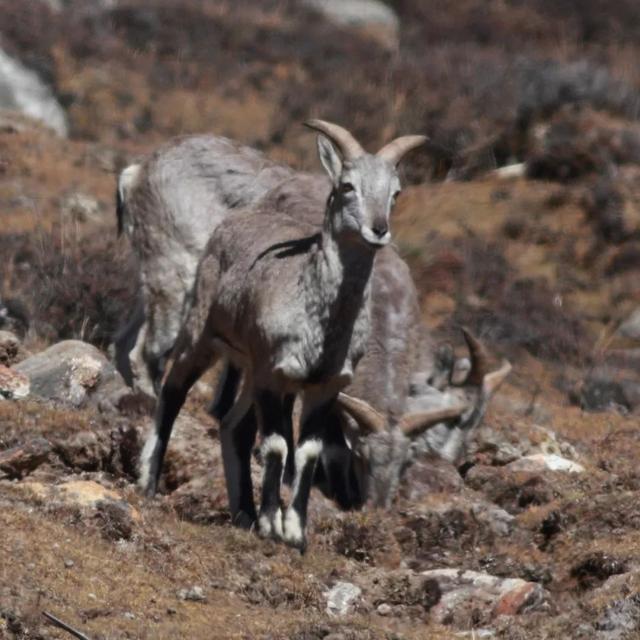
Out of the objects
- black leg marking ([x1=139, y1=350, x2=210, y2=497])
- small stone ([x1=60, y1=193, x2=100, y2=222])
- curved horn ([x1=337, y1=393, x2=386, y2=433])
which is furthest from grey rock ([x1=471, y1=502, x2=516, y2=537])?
small stone ([x1=60, y1=193, x2=100, y2=222])

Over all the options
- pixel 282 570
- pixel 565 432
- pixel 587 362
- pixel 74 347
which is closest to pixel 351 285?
pixel 282 570

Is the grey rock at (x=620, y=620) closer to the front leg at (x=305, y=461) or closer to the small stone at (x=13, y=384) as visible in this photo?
the front leg at (x=305, y=461)

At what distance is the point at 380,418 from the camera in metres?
13.2

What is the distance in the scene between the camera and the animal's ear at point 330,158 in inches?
426

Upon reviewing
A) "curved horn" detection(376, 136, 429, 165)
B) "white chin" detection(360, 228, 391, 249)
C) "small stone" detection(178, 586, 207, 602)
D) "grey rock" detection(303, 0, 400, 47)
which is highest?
"curved horn" detection(376, 136, 429, 165)

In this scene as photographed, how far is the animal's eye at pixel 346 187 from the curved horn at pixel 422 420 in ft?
10.5

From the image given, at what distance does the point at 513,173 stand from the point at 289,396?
18.9 m

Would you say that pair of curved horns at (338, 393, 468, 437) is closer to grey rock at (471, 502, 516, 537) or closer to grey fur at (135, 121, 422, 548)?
grey rock at (471, 502, 516, 537)

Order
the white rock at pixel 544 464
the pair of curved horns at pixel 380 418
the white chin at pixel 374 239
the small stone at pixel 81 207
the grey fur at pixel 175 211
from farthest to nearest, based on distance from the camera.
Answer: the small stone at pixel 81 207 < the white rock at pixel 544 464 < the grey fur at pixel 175 211 < the pair of curved horns at pixel 380 418 < the white chin at pixel 374 239

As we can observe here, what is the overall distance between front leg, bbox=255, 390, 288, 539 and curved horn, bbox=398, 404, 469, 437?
254cm

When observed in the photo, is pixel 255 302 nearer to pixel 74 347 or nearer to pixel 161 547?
pixel 161 547

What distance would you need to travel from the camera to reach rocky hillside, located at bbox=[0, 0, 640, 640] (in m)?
9.54

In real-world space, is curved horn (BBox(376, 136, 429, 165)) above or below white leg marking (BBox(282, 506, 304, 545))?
above

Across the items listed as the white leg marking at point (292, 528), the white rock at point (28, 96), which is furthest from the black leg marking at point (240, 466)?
the white rock at point (28, 96)
